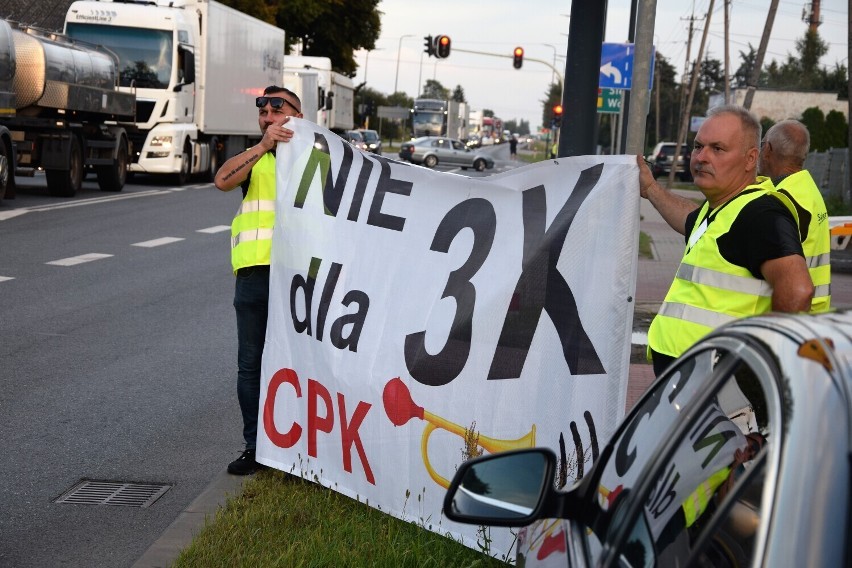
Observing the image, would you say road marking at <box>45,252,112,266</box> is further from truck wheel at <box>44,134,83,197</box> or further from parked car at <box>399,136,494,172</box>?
parked car at <box>399,136,494,172</box>

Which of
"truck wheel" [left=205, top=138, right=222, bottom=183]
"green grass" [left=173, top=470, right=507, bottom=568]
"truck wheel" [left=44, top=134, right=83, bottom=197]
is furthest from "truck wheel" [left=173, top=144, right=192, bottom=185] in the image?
"green grass" [left=173, top=470, right=507, bottom=568]

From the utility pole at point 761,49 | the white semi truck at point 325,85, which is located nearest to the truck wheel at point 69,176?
the utility pole at point 761,49

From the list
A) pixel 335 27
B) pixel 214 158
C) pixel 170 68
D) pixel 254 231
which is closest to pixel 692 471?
pixel 254 231

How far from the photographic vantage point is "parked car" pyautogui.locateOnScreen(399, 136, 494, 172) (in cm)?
5806

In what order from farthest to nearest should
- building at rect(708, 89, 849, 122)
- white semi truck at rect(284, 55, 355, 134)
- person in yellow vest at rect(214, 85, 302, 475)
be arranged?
building at rect(708, 89, 849, 122)
white semi truck at rect(284, 55, 355, 134)
person in yellow vest at rect(214, 85, 302, 475)

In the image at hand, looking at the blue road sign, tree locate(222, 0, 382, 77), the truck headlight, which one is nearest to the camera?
the blue road sign

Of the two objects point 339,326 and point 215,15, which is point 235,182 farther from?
point 215,15

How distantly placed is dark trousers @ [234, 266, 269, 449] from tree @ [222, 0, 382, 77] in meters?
57.2

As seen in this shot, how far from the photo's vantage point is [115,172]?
998 inches

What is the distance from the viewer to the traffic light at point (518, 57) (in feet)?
150

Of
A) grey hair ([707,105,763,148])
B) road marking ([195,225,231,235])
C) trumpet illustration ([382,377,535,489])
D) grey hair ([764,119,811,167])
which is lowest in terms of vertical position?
road marking ([195,225,231,235])

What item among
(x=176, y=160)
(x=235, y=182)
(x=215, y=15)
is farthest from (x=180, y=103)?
(x=235, y=182)

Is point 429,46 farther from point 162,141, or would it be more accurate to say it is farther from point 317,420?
point 317,420

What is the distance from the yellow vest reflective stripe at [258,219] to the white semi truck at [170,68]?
868 inches
